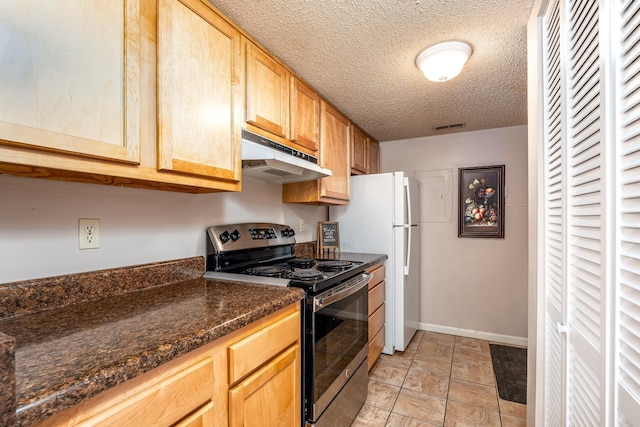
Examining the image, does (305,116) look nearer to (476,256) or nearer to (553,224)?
(553,224)

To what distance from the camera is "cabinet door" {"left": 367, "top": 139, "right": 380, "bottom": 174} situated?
320 cm

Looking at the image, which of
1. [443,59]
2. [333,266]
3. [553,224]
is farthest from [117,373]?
[443,59]

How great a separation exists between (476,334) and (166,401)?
3.10m

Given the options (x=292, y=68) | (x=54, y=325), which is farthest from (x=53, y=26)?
(x=292, y=68)

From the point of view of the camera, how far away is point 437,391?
2090 millimetres

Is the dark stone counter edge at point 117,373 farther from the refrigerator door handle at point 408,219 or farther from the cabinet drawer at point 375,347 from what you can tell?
the refrigerator door handle at point 408,219

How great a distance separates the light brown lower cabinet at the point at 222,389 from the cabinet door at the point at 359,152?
1.81 meters

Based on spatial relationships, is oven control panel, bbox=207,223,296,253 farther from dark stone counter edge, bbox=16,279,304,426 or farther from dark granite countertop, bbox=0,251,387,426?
dark stone counter edge, bbox=16,279,304,426

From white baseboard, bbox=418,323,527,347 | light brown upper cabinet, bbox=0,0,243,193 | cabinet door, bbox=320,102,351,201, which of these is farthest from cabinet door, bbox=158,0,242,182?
white baseboard, bbox=418,323,527,347

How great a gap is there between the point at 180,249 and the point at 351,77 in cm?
147

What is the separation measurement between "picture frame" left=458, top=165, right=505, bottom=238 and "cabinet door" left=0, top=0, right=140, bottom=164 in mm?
2930

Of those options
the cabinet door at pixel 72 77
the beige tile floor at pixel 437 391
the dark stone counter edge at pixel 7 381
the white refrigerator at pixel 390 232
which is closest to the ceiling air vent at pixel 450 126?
the white refrigerator at pixel 390 232

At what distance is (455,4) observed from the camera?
128 cm

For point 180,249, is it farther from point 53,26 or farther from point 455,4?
point 455,4
